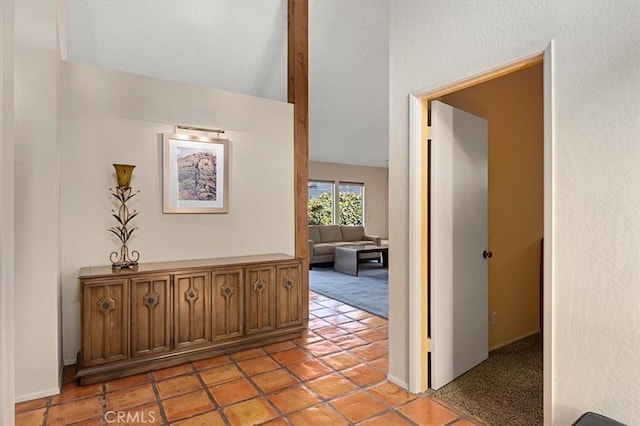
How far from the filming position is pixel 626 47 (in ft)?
4.75

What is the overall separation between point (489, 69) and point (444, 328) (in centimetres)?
171

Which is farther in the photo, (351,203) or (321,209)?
(351,203)

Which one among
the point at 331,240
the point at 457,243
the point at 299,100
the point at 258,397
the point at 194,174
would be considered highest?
the point at 299,100

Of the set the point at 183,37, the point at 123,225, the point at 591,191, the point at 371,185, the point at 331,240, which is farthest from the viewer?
the point at 371,185

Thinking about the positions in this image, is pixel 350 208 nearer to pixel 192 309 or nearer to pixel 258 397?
pixel 192 309

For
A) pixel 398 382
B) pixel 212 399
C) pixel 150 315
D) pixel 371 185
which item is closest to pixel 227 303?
pixel 150 315

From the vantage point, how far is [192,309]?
2895mm

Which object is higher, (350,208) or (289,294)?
(350,208)

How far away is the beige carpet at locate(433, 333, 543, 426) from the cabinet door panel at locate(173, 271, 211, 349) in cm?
187

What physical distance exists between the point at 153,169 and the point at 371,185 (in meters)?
7.25

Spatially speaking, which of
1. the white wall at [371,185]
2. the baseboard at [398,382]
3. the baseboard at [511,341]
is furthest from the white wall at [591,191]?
the white wall at [371,185]

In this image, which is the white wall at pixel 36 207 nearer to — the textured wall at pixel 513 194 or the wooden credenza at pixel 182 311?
the wooden credenza at pixel 182 311

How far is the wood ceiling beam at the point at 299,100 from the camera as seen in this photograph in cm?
383

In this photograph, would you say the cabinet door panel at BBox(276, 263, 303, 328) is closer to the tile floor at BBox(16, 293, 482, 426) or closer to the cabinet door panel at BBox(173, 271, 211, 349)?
the tile floor at BBox(16, 293, 482, 426)
